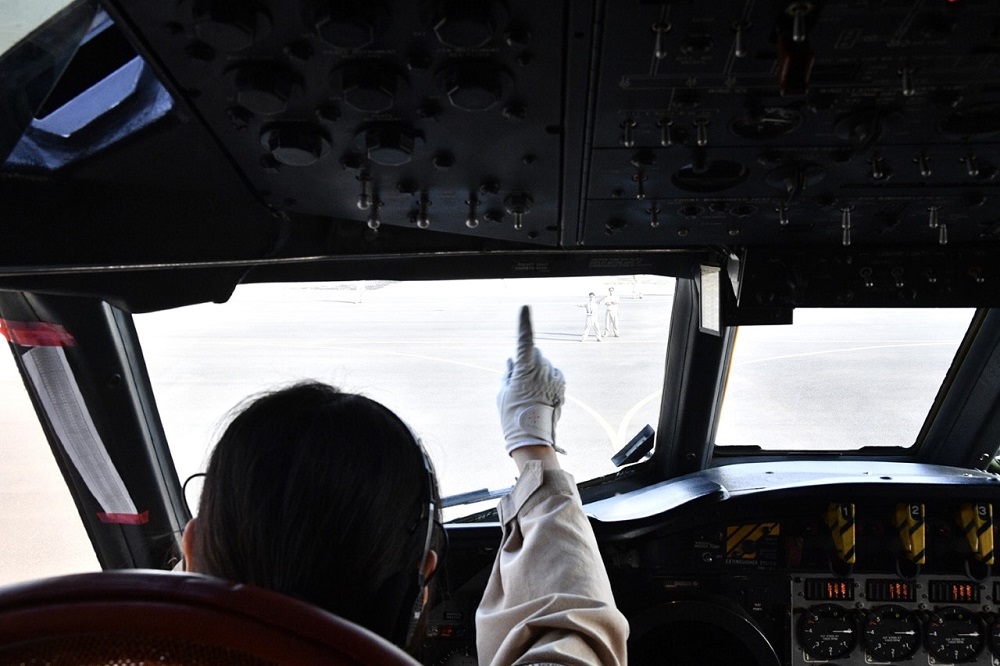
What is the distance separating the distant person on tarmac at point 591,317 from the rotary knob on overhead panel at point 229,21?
161cm

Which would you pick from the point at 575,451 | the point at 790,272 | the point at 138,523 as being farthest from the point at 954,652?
the point at 138,523

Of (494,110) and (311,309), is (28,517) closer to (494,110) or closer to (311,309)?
(311,309)

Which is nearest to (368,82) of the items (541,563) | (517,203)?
(517,203)

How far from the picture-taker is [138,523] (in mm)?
2277

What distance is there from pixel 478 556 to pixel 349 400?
1641 millimetres

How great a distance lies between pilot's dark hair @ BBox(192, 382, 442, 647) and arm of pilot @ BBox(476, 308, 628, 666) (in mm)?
435

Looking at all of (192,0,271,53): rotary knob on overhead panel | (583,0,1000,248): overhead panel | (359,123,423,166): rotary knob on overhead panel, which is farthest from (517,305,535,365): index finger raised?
(192,0,271,53): rotary knob on overhead panel

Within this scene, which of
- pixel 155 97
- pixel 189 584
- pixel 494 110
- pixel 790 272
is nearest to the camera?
pixel 189 584

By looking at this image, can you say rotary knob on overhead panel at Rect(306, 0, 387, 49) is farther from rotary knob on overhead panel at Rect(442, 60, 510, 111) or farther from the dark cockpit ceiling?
rotary knob on overhead panel at Rect(442, 60, 510, 111)

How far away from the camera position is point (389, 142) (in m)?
1.20

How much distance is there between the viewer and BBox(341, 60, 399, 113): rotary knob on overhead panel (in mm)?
1046

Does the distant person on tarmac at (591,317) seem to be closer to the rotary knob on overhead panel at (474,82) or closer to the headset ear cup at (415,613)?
the rotary knob on overhead panel at (474,82)

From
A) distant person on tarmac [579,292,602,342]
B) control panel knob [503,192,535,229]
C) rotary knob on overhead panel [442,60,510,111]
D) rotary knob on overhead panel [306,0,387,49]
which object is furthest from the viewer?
distant person on tarmac [579,292,602,342]

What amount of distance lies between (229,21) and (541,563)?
1.12 m
